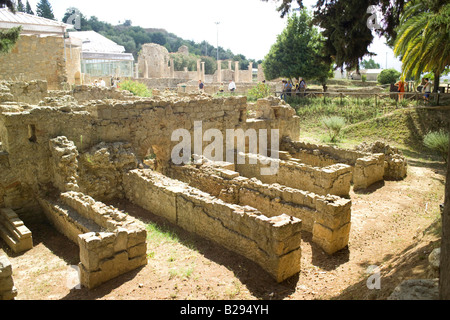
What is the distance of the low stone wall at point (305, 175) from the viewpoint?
10.1 metres

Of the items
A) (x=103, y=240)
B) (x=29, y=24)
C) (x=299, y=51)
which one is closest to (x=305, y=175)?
(x=103, y=240)

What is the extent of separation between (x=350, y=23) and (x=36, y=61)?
703 inches

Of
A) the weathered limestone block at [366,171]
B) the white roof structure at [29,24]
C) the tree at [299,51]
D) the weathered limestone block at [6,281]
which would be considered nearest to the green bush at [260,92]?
the tree at [299,51]

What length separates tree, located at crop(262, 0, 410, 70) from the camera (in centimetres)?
795

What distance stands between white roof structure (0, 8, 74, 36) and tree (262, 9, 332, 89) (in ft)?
53.4

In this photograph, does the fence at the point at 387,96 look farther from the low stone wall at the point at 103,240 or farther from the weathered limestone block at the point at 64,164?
the low stone wall at the point at 103,240

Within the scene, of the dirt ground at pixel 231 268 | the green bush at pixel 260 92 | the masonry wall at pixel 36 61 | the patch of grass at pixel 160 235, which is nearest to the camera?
the dirt ground at pixel 231 268

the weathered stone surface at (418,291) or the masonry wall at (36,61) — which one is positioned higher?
the masonry wall at (36,61)

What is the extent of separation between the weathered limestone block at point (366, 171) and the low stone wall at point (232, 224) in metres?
5.53

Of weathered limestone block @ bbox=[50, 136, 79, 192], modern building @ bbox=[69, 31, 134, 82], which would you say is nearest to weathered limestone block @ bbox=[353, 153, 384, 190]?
weathered limestone block @ bbox=[50, 136, 79, 192]

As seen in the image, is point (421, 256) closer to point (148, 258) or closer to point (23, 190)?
point (148, 258)

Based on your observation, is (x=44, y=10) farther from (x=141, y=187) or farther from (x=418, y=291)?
(x=418, y=291)

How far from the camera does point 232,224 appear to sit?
7121mm
